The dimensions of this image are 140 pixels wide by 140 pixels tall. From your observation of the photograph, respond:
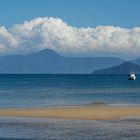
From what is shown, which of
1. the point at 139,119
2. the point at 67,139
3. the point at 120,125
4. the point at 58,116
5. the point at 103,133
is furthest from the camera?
the point at 58,116

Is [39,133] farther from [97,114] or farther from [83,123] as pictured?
[97,114]

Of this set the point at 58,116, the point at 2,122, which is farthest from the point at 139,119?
the point at 2,122

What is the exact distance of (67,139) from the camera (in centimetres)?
2831

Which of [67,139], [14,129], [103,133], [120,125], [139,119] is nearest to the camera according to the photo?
[67,139]

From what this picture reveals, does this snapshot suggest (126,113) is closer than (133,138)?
No

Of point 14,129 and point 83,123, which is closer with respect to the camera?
point 14,129

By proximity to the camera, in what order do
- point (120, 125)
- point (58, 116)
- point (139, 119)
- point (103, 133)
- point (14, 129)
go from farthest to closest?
point (58, 116), point (139, 119), point (120, 125), point (14, 129), point (103, 133)

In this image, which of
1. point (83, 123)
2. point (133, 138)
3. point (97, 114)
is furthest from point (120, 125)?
point (97, 114)

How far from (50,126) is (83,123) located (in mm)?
3213

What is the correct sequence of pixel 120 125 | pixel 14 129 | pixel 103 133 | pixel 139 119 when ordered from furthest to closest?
pixel 139 119 < pixel 120 125 < pixel 14 129 < pixel 103 133

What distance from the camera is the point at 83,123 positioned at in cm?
3694

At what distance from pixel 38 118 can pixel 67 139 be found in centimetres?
1347

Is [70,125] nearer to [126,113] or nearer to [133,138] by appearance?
[133,138]

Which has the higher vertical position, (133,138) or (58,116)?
(58,116)
